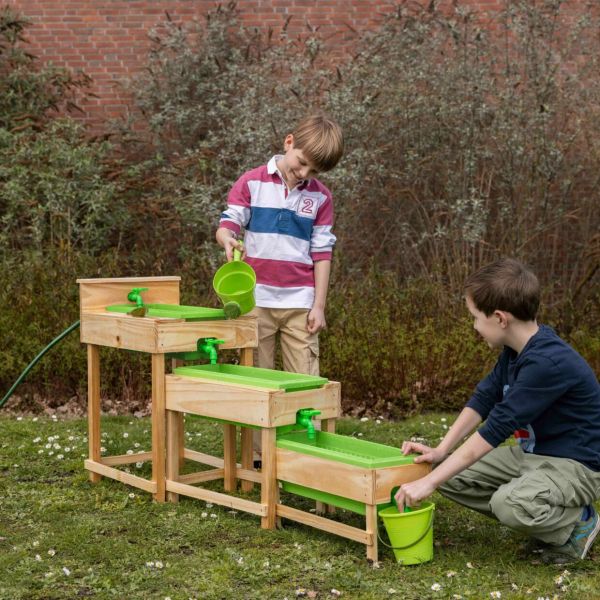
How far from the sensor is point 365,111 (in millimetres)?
8375

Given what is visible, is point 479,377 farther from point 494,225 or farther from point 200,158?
point 200,158

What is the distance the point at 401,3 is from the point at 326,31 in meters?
0.87

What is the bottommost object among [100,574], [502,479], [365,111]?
[100,574]

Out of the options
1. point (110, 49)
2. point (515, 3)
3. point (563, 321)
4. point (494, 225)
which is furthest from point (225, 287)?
point (110, 49)

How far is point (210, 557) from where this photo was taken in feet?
11.1

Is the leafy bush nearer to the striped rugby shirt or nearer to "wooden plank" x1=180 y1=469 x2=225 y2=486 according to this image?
the striped rugby shirt

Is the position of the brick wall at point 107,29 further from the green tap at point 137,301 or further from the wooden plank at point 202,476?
the wooden plank at point 202,476

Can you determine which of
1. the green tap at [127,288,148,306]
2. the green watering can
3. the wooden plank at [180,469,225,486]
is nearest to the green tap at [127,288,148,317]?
the green tap at [127,288,148,306]

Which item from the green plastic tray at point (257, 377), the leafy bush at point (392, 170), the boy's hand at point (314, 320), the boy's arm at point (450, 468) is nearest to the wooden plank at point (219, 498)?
the green plastic tray at point (257, 377)

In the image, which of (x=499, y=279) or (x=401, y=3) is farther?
(x=401, y=3)

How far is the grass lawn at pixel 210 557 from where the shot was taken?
10.1ft

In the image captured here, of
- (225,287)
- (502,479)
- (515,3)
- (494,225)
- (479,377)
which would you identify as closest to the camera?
(502,479)

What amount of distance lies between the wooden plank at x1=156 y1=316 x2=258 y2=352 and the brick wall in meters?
6.81

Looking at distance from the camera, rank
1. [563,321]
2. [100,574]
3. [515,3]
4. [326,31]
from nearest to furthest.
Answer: [100,574]
[563,321]
[515,3]
[326,31]
